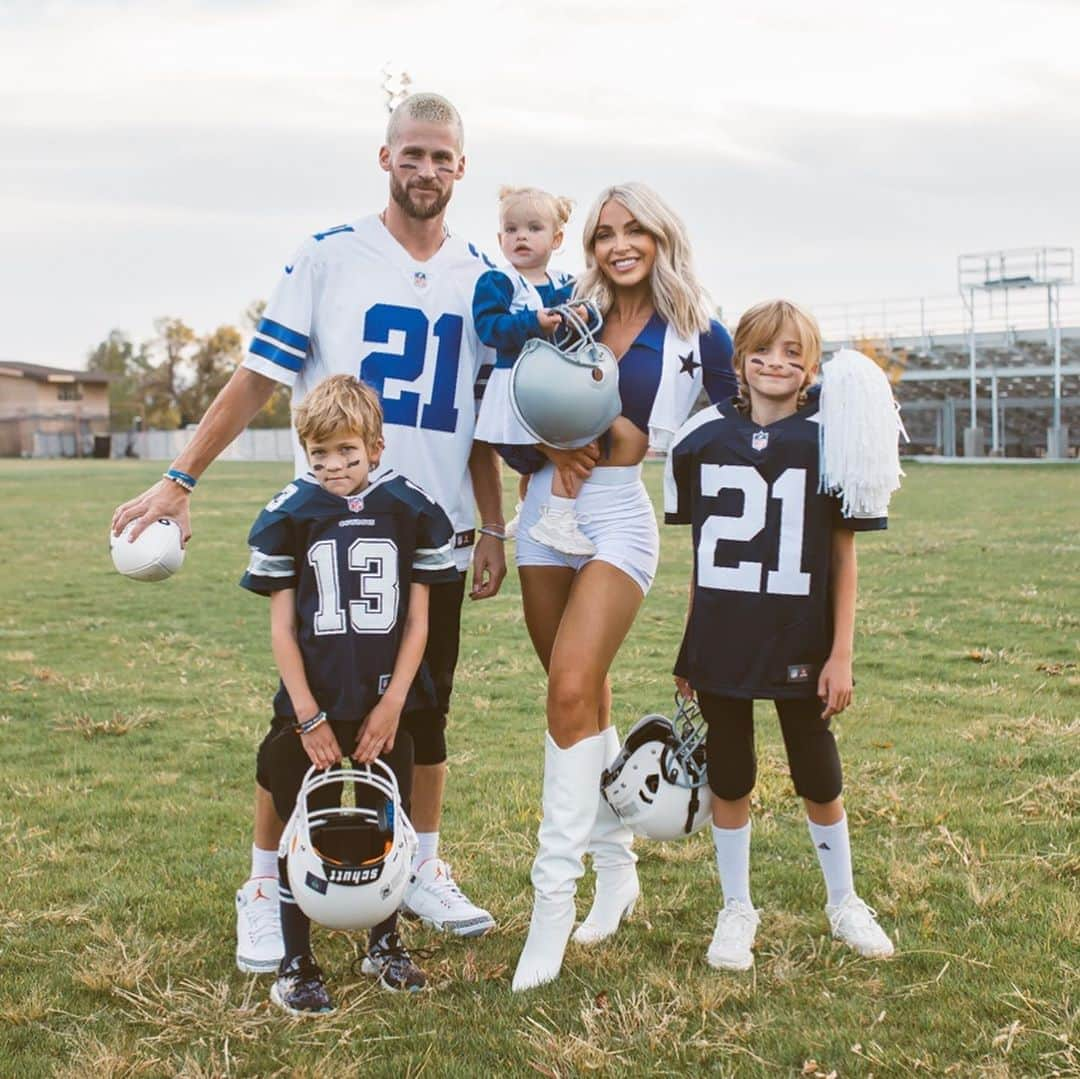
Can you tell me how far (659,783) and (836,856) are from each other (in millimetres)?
577

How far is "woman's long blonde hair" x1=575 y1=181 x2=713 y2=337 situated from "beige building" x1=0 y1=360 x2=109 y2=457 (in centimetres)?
7407

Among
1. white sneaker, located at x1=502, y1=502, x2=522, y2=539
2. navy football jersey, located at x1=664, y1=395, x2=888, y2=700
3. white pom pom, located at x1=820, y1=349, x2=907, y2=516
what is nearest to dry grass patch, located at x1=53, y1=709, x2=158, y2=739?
white sneaker, located at x1=502, y1=502, x2=522, y2=539

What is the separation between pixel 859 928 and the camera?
359 centimetres

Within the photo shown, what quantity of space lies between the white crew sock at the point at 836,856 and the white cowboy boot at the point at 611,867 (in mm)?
544

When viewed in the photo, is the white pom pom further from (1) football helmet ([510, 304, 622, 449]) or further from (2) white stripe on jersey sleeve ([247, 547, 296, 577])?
(2) white stripe on jersey sleeve ([247, 547, 296, 577])

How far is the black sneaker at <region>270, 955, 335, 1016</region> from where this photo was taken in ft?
10.6

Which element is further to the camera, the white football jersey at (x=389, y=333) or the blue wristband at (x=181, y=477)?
the white football jersey at (x=389, y=333)

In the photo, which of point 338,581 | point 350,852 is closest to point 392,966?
point 350,852

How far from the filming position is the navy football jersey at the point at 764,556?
11.4ft

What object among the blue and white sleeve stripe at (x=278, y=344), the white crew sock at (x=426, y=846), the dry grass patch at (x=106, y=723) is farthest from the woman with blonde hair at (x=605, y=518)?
the dry grass patch at (x=106, y=723)

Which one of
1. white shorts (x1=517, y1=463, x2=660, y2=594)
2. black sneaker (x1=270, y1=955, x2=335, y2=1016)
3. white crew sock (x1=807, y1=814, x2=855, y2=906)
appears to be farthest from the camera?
white crew sock (x1=807, y1=814, x2=855, y2=906)

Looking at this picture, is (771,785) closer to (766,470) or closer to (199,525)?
(766,470)

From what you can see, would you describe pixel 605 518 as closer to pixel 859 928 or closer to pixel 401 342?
pixel 401 342

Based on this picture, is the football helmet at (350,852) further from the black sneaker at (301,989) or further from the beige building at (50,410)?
the beige building at (50,410)
